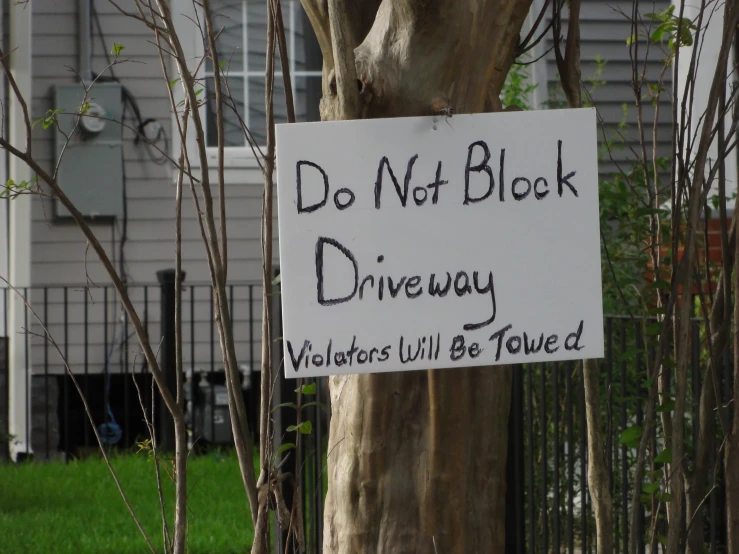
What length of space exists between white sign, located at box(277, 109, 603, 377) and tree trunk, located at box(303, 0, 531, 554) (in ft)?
0.28

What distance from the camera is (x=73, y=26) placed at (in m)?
7.71

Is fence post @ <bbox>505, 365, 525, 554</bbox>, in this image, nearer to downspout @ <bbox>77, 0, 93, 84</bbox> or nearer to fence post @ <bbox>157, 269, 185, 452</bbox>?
fence post @ <bbox>157, 269, 185, 452</bbox>

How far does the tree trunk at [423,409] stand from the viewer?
156 cm

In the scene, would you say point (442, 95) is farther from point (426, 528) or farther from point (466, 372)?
point (426, 528)

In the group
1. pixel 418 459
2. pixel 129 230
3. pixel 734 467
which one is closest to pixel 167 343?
pixel 129 230

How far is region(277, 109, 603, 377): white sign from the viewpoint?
1.50 meters

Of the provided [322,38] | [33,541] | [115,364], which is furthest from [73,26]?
[322,38]

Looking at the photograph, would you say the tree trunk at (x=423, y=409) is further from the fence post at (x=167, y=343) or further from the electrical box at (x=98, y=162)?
the electrical box at (x=98, y=162)

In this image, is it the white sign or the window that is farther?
the window

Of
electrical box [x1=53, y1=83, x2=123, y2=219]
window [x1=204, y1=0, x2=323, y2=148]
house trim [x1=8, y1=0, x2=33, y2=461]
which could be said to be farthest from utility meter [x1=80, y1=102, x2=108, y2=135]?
window [x1=204, y1=0, x2=323, y2=148]

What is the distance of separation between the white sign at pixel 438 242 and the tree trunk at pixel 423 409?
0.28ft

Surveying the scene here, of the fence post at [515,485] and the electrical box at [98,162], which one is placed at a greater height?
the electrical box at [98,162]

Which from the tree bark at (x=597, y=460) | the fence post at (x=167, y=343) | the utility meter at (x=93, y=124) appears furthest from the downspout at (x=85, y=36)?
the tree bark at (x=597, y=460)

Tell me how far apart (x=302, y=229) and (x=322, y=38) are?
1.37 feet
